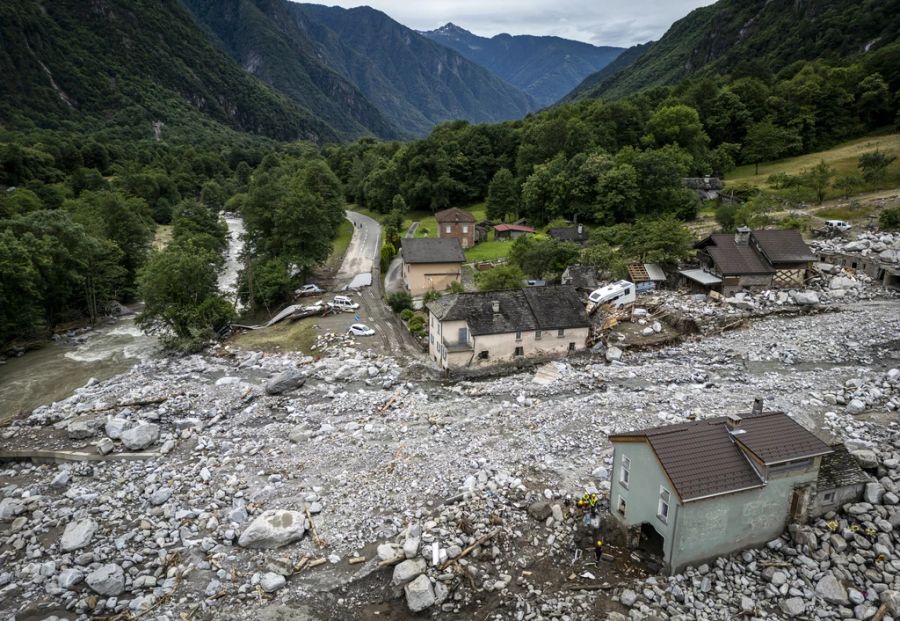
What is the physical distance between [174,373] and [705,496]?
33.3 m

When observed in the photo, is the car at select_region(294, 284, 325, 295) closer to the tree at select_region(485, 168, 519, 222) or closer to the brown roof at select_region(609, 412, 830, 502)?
the tree at select_region(485, 168, 519, 222)

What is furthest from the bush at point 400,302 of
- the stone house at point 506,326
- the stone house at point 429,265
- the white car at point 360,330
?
the stone house at point 506,326

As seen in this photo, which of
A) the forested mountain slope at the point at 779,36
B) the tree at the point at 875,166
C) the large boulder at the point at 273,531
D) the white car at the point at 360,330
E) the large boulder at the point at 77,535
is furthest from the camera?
the forested mountain slope at the point at 779,36

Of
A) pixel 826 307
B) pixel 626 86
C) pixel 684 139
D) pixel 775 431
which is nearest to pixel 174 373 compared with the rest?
pixel 775 431

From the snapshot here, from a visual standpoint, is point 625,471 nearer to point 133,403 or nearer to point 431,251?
point 133,403

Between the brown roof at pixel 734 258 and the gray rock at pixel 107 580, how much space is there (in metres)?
43.8

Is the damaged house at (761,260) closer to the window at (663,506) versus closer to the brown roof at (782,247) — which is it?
the brown roof at (782,247)

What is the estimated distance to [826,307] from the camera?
39.8m

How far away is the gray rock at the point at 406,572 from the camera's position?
53.7 feet

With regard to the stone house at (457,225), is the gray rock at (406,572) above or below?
below

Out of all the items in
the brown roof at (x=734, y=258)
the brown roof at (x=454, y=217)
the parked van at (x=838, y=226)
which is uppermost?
the brown roof at (x=454, y=217)

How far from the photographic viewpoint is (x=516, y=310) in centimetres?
3478

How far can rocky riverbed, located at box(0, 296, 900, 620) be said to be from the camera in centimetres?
1577

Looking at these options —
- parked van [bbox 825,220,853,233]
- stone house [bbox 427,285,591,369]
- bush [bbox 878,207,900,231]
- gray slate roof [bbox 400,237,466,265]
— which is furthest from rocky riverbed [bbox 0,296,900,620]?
parked van [bbox 825,220,853,233]
